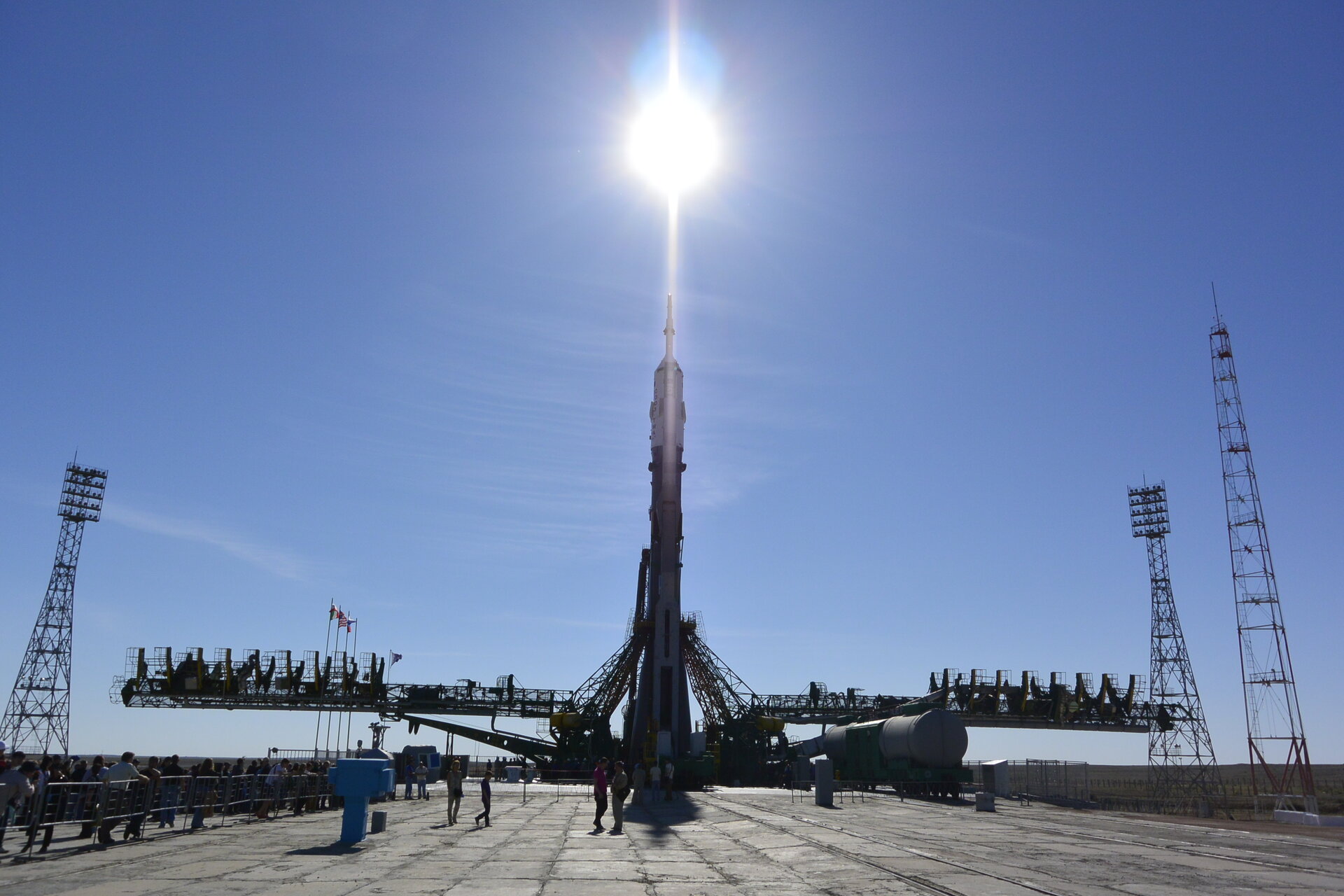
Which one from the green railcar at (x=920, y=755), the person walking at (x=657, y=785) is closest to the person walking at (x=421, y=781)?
the person walking at (x=657, y=785)

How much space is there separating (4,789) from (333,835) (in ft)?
25.8

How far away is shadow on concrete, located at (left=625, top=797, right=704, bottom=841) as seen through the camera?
2419 cm

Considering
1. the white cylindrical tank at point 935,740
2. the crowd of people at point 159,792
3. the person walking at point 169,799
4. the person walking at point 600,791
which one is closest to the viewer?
the crowd of people at point 159,792

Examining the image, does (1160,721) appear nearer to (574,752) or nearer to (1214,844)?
(574,752)

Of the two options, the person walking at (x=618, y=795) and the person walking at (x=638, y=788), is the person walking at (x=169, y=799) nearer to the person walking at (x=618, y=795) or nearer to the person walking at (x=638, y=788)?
the person walking at (x=618, y=795)

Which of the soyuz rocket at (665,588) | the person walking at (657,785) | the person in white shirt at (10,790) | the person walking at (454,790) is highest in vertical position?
the soyuz rocket at (665,588)

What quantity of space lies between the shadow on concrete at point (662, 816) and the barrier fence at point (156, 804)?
1048cm

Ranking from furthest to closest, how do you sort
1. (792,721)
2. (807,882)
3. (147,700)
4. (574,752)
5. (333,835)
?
(792,721), (147,700), (574,752), (333,835), (807,882)

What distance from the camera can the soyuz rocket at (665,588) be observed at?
5872 centimetres

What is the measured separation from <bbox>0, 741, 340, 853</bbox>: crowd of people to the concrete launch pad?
84 centimetres

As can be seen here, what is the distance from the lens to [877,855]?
17828mm

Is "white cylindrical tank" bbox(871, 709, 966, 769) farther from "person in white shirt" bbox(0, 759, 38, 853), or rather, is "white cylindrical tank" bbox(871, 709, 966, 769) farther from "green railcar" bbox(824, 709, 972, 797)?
"person in white shirt" bbox(0, 759, 38, 853)

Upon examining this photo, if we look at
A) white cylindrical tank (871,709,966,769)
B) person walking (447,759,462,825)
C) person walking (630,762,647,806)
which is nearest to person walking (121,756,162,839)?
person walking (447,759,462,825)

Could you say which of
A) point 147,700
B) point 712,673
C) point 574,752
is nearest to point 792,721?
point 712,673
